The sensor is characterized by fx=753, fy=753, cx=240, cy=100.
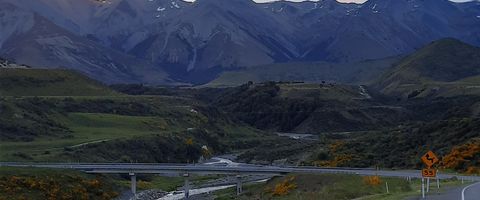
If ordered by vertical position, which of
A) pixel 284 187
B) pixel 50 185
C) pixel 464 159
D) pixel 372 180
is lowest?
pixel 284 187

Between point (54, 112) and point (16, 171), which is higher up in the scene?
point (54, 112)

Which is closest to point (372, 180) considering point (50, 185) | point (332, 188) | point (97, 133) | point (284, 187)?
point (332, 188)

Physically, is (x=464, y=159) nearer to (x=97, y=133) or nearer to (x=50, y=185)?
(x=50, y=185)

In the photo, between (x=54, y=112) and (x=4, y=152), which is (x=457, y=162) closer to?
(x=4, y=152)

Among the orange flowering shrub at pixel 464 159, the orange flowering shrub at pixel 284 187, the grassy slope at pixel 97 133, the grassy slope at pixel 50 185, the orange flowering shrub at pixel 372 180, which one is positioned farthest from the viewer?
the grassy slope at pixel 97 133

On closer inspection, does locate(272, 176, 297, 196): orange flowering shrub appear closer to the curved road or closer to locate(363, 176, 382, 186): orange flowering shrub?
locate(363, 176, 382, 186): orange flowering shrub

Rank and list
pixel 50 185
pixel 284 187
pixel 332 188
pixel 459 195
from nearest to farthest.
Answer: pixel 459 195, pixel 332 188, pixel 284 187, pixel 50 185

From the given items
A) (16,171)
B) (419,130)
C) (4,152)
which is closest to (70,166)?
(16,171)

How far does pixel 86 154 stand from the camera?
125312 mm

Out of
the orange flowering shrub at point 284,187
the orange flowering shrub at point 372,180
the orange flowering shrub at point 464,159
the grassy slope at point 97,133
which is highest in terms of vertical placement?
the grassy slope at point 97,133

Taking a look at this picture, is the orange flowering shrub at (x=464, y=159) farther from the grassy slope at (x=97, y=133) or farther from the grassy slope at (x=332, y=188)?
the grassy slope at (x=97, y=133)

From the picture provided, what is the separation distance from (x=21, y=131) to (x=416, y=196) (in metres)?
105

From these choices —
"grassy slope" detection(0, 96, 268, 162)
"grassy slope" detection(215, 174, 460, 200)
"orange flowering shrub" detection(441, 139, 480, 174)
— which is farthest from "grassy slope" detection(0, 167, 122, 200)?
"orange flowering shrub" detection(441, 139, 480, 174)

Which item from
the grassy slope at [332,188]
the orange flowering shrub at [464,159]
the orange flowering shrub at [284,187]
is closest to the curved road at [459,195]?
the grassy slope at [332,188]
